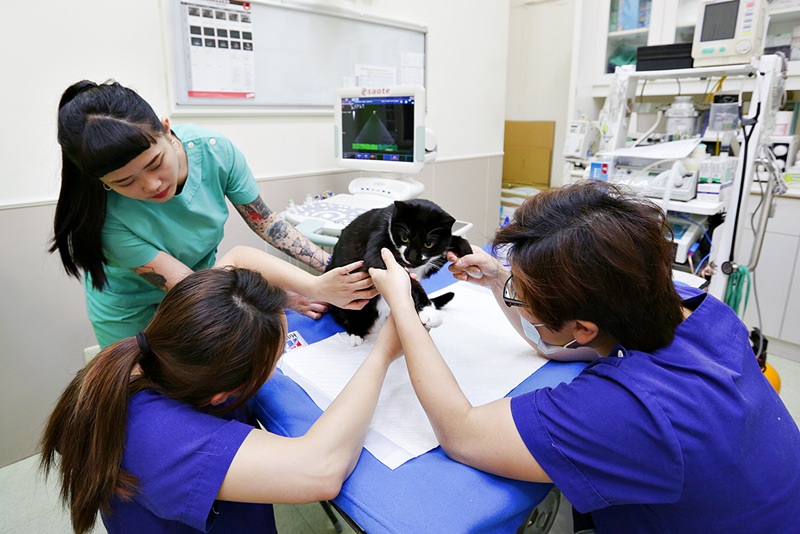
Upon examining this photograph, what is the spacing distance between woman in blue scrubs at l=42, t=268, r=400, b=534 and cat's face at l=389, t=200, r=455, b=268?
43cm

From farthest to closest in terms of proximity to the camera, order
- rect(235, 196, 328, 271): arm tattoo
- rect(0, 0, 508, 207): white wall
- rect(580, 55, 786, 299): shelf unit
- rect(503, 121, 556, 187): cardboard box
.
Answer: rect(503, 121, 556, 187): cardboard box, rect(580, 55, 786, 299): shelf unit, rect(0, 0, 508, 207): white wall, rect(235, 196, 328, 271): arm tattoo

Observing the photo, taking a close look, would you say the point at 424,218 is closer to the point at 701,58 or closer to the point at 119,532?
the point at 119,532

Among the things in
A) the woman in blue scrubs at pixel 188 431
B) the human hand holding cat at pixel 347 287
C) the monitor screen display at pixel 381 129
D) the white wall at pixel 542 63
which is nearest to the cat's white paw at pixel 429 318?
the human hand holding cat at pixel 347 287

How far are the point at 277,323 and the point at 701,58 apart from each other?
2.06m

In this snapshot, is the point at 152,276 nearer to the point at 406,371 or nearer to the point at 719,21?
the point at 406,371

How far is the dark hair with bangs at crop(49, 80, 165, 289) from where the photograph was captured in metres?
0.92

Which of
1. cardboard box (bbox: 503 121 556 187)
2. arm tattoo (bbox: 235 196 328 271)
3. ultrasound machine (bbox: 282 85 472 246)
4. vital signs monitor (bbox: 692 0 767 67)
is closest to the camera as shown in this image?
arm tattoo (bbox: 235 196 328 271)

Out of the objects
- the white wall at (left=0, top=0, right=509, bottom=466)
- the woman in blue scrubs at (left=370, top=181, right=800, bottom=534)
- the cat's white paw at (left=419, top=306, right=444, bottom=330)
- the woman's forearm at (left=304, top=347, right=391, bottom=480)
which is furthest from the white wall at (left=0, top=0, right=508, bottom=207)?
the woman in blue scrubs at (left=370, top=181, right=800, bottom=534)

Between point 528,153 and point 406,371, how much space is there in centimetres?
351

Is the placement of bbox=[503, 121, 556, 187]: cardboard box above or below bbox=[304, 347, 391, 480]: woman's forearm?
above

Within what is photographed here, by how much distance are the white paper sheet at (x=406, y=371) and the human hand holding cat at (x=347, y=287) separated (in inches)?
4.5

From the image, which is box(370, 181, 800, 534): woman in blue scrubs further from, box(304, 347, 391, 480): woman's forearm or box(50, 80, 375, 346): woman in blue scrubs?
box(50, 80, 375, 346): woman in blue scrubs

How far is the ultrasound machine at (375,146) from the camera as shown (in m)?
2.03

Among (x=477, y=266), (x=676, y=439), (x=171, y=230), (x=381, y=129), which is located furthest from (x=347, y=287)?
(x=381, y=129)
